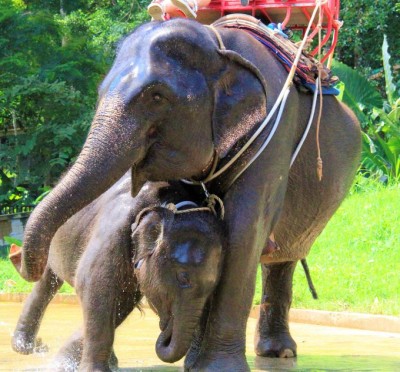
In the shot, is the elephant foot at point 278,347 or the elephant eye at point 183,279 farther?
the elephant foot at point 278,347

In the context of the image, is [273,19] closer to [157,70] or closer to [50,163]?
[157,70]

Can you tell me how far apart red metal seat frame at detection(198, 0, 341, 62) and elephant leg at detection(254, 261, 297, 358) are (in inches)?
55.8

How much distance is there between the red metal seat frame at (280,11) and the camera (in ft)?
19.7

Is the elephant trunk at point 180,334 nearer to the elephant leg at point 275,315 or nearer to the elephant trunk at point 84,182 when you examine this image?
the elephant trunk at point 84,182

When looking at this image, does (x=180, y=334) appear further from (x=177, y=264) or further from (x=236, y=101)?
(x=236, y=101)

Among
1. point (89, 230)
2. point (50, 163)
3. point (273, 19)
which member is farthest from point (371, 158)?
point (89, 230)

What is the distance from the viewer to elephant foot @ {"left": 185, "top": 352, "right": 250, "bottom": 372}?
4699mm

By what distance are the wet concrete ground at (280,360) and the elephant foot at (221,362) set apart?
103cm

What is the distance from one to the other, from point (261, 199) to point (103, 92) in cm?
87

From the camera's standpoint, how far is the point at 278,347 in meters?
6.61

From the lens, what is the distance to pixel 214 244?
4668mm

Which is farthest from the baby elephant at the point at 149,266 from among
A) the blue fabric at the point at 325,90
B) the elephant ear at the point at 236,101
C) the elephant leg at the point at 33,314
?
the elephant leg at the point at 33,314

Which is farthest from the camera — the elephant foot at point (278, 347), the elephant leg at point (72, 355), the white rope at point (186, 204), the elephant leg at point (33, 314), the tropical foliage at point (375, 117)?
the tropical foliage at point (375, 117)

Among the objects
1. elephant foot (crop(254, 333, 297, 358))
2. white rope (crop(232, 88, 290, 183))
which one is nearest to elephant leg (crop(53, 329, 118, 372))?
white rope (crop(232, 88, 290, 183))
